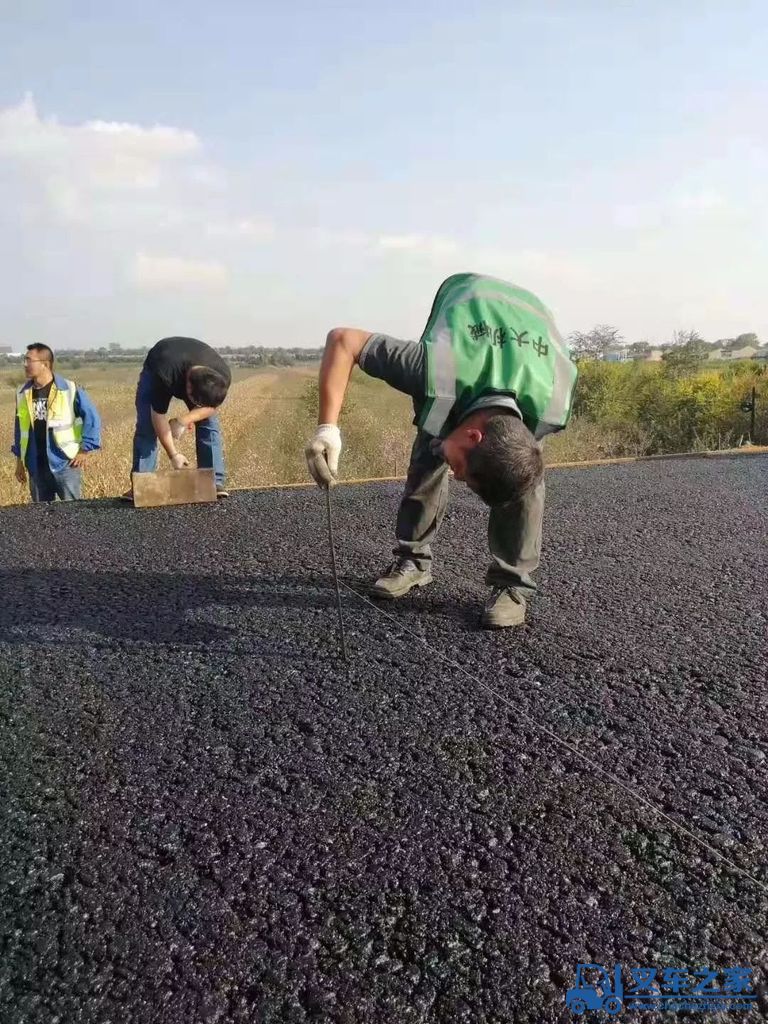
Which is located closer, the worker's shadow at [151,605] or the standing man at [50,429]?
the worker's shadow at [151,605]

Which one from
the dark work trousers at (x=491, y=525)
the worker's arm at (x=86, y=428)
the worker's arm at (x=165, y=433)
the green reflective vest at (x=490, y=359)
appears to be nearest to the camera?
the green reflective vest at (x=490, y=359)

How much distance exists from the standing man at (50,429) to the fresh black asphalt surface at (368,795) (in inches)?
102

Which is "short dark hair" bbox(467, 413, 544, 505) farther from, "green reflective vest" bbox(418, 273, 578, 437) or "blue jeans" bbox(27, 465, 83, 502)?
"blue jeans" bbox(27, 465, 83, 502)

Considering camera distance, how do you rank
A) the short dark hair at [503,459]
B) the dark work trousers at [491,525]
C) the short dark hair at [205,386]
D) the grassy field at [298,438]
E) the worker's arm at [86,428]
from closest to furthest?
Result: the short dark hair at [503,459] < the dark work trousers at [491,525] < the short dark hair at [205,386] < the worker's arm at [86,428] < the grassy field at [298,438]

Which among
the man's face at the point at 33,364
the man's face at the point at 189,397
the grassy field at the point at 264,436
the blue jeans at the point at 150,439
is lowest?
the grassy field at the point at 264,436

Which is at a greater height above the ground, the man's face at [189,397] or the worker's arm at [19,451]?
the man's face at [189,397]

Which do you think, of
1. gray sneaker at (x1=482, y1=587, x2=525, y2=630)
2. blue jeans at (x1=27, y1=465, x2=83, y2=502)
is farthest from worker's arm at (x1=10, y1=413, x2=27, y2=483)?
gray sneaker at (x1=482, y1=587, x2=525, y2=630)

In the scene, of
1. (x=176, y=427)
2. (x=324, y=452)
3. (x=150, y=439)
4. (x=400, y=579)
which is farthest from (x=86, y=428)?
(x=324, y=452)

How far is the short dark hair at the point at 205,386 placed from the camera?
196 inches

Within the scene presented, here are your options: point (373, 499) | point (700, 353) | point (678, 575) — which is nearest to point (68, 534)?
point (373, 499)

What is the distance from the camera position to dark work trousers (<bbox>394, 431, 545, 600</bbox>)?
2932 millimetres

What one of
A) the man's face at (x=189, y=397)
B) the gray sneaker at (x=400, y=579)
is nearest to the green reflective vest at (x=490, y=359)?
the gray sneaker at (x=400, y=579)

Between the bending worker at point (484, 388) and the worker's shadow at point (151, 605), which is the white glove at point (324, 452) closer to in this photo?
the bending worker at point (484, 388)

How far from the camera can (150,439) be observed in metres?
5.44
